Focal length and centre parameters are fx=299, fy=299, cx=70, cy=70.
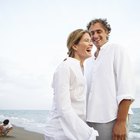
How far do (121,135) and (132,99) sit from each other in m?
0.30

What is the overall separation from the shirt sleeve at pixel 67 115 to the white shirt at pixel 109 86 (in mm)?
258

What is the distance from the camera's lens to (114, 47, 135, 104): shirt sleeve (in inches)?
96.0

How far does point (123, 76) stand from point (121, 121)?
0.37 m

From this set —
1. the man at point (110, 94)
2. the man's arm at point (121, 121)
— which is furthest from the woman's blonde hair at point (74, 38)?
the man's arm at point (121, 121)

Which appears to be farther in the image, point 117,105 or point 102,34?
point 102,34

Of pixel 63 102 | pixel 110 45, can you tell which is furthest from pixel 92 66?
pixel 63 102

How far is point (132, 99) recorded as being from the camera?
2.45 metres

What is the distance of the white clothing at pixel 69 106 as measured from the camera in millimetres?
2242

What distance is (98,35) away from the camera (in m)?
2.88

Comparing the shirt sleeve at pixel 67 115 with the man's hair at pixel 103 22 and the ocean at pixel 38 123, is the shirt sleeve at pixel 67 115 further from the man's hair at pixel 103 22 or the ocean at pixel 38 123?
the ocean at pixel 38 123

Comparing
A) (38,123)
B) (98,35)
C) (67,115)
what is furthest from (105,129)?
(38,123)

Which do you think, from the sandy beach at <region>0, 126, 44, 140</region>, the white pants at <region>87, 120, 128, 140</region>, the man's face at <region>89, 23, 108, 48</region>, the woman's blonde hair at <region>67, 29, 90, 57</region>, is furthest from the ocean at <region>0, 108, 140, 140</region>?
the sandy beach at <region>0, 126, 44, 140</region>

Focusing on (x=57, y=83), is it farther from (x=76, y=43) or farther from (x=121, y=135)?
(x=121, y=135)

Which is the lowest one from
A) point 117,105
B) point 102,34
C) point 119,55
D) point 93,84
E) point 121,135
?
point 121,135
